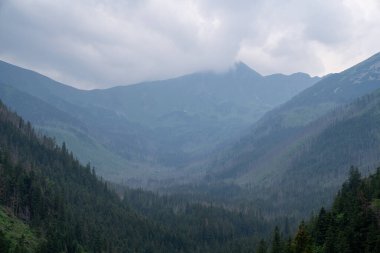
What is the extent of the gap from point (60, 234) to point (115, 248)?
37311 millimetres

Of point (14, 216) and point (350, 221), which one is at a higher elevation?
point (350, 221)

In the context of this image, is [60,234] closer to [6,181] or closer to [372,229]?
[6,181]

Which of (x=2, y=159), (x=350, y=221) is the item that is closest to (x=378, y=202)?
(x=350, y=221)

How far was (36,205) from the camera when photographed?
17188 centimetres

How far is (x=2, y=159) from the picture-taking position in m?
193

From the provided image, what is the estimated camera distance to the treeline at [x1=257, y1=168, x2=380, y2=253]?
87.5m

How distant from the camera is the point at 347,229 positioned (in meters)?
94.6

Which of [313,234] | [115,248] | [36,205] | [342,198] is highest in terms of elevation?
[342,198]

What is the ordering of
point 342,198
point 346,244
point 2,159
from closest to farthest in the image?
point 346,244 < point 342,198 < point 2,159

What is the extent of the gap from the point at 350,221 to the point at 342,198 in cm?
2340

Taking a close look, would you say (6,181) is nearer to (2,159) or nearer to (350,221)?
(2,159)

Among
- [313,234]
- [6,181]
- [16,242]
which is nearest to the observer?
[313,234]

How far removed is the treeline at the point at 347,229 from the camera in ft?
287

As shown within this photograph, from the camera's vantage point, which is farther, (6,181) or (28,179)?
(28,179)
